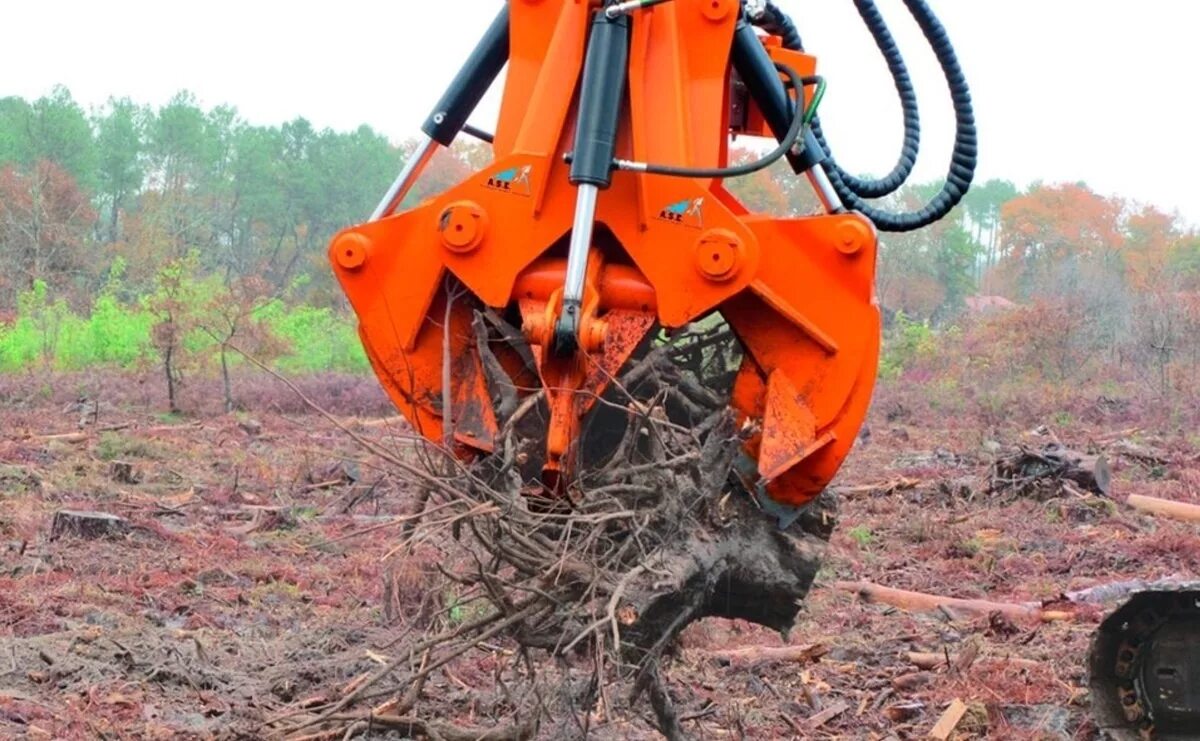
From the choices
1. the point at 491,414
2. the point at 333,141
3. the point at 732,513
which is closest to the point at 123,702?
the point at 491,414

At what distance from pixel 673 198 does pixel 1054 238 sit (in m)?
65.8

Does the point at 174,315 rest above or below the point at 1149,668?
above

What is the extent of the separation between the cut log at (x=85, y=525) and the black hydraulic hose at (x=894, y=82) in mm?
Answer: 6129

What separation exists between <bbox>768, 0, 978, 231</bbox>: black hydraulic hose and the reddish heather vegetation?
1872 mm

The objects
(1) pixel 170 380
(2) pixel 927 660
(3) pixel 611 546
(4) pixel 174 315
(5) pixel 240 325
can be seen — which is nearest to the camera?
(3) pixel 611 546

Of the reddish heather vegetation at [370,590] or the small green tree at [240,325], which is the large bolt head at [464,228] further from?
the small green tree at [240,325]

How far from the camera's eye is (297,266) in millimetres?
59531

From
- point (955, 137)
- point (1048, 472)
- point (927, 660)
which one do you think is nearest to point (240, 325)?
point (1048, 472)

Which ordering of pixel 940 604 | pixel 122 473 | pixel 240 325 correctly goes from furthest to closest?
1. pixel 240 325
2. pixel 122 473
3. pixel 940 604

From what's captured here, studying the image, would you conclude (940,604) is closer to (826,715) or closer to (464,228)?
(826,715)

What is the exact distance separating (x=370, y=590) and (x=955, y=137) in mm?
4538

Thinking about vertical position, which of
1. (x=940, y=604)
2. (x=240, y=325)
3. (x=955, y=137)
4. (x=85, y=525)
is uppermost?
(x=955, y=137)

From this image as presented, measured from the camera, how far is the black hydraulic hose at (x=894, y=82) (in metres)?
5.94

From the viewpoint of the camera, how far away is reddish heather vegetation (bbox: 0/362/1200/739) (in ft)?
19.2
